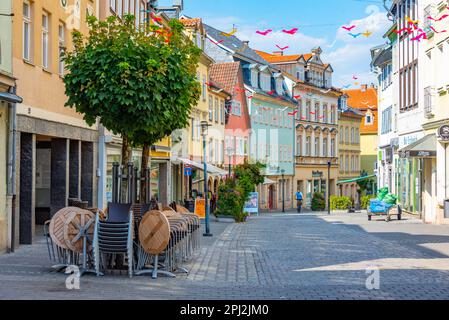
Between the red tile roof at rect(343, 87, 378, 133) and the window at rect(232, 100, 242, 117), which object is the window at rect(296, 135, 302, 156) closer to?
the window at rect(232, 100, 242, 117)

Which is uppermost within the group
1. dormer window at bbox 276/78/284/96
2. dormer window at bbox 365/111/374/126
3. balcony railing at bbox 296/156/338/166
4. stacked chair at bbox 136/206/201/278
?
dormer window at bbox 276/78/284/96

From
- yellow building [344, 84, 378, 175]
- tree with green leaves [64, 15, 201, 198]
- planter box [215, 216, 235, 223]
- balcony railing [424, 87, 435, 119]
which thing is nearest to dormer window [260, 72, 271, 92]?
yellow building [344, 84, 378, 175]

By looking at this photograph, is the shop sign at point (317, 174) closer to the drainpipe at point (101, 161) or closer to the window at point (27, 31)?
the drainpipe at point (101, 161)

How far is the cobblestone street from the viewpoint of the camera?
10.8 meters

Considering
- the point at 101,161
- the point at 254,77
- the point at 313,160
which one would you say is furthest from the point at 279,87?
the point at 101,161

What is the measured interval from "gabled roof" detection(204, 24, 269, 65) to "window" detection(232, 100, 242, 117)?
4092 millimetres

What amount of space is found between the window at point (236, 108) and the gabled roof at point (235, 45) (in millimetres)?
4092

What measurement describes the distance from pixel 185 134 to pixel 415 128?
14.3 metres

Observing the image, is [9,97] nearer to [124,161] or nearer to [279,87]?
[124,161]

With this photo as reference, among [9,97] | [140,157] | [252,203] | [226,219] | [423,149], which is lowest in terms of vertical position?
[226,219]

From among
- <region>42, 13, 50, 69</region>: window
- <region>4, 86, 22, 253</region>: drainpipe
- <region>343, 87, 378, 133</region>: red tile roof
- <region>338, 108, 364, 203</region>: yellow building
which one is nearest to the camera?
<region>4, 86, 22, 253</region>: drainpipe

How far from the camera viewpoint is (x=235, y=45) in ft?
218

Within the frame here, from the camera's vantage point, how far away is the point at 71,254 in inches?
524

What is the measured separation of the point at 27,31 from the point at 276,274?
30.0ft
